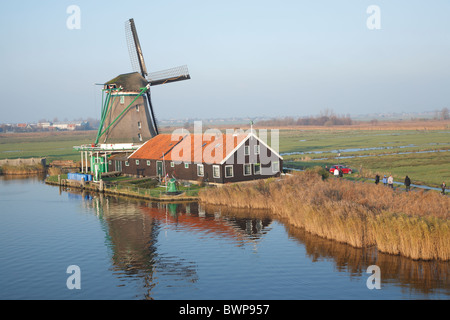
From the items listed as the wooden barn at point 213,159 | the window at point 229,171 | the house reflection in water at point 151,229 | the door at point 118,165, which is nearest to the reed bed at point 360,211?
the house reflection in water at point 151,229

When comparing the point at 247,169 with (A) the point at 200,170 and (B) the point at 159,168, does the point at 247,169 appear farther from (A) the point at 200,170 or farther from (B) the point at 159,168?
(B) the point at 159,168

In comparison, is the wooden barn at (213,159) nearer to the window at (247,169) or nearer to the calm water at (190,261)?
the window at (247,169)

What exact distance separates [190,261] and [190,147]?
23572 millimetres

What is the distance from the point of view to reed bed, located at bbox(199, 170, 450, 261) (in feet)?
68.5

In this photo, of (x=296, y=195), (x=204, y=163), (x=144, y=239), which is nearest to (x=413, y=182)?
(x=296, y=195)

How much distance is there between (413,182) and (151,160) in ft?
82.3

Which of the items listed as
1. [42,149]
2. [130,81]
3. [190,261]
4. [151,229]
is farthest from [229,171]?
[42,149]

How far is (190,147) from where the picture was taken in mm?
45094

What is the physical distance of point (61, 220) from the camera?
32938 mm

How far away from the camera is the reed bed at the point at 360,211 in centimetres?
2088

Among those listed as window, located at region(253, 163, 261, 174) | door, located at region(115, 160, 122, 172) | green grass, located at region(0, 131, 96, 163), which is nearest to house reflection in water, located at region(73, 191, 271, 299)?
window, located at region(253, 163, 261, 174)
